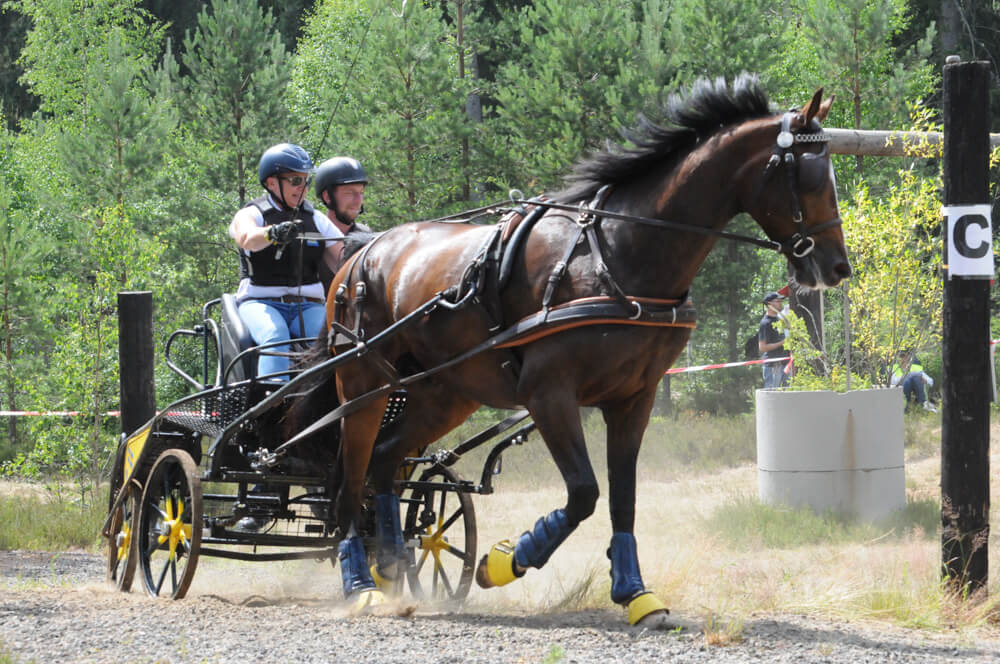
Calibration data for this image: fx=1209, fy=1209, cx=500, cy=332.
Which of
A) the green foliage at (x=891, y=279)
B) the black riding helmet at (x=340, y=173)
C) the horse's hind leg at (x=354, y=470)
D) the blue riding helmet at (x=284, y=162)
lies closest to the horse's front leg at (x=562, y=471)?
the horse's hind leg at (x=354, y=470)

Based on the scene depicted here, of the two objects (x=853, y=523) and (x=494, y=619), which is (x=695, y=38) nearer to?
(x=853, y=523)

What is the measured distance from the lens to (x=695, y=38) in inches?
709

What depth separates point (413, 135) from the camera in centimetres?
1669

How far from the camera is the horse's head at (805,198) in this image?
15.6 feet

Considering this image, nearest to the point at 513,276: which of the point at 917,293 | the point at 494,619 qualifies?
the point at 494,619

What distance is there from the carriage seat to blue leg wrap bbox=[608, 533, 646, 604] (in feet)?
7.60

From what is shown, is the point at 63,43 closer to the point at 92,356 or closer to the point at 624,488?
the point at 92,356

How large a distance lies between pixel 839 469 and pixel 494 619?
4552mm

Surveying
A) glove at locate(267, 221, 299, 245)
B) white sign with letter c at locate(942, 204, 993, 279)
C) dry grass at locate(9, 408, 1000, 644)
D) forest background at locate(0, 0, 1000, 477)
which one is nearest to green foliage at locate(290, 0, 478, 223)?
forest background at locate(0, 0, 1000, 477)

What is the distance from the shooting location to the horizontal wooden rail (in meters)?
9.22

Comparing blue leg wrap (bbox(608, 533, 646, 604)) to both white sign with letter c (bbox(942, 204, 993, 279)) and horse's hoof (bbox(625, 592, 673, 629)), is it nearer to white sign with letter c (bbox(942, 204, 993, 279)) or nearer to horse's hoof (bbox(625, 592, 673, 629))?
horse's hoof (bbox(625, 592, 673, 629))

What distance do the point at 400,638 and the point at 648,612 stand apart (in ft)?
3.34

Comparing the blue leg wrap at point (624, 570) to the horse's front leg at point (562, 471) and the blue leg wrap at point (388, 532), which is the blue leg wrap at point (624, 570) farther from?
the blue leg wrap at point (388, 532)

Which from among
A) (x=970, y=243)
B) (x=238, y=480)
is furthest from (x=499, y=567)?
(x=970, y=243)
